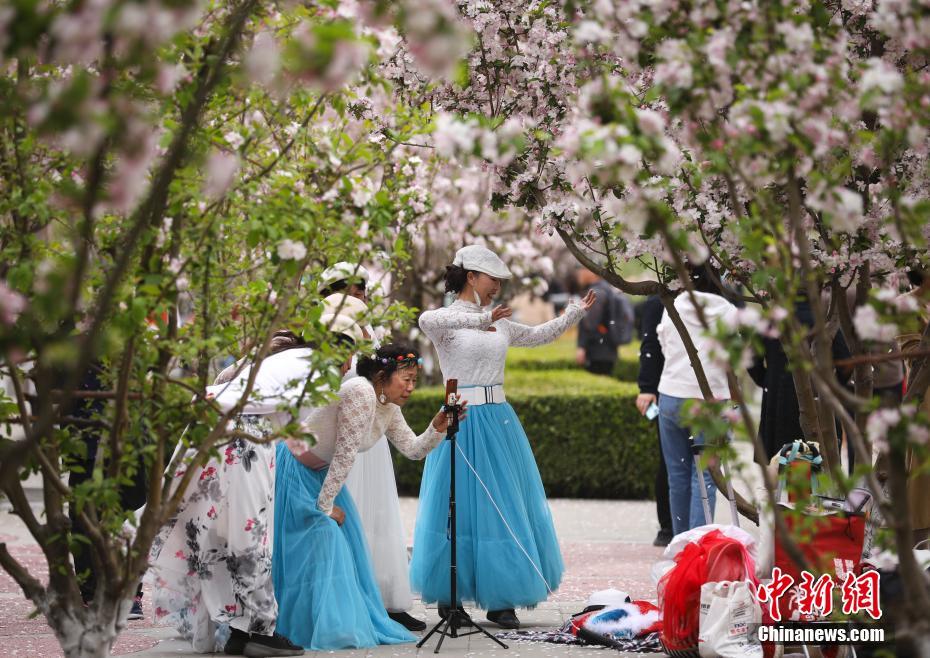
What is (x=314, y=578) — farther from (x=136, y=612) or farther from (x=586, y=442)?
(x=586, y=442)

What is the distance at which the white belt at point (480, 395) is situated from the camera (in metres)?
6.14

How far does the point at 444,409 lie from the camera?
18.2ft

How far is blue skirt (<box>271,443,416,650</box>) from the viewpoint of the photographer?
538 cm

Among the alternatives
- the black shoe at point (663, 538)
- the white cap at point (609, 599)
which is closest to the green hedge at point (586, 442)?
the black shoe at point (663, 538)

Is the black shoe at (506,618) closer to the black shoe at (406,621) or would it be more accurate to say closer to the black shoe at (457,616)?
the black shoe at (457,616)

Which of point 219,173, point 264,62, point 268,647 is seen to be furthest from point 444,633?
point 264,62

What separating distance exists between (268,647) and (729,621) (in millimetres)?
1833

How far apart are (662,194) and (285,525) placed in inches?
84.4

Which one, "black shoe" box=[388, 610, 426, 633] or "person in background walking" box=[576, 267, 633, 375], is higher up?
"person in background walking" box=[576, 267, 633, 375]

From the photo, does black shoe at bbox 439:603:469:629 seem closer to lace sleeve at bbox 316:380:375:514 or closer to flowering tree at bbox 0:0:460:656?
lace sleeve at bbox 316:380:375:514

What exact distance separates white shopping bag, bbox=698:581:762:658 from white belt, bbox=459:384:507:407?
5.14 feet

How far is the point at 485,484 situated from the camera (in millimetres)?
5938

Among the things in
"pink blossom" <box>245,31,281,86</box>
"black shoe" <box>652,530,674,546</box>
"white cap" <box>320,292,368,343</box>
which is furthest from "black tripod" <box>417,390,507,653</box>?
"black shoe" <box>652,530,674,546</box>

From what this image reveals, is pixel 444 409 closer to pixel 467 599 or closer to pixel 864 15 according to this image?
pixel 467 599
